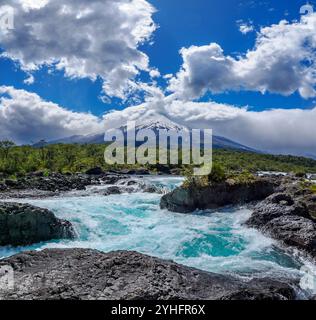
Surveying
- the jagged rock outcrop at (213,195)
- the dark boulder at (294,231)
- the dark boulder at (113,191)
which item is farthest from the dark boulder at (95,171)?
the dark boulder at (294,231)

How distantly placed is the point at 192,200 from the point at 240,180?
530cm

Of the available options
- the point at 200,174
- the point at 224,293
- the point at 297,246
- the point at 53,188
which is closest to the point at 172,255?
the point at 297,246

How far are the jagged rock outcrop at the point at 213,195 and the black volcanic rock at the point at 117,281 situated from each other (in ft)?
64.2

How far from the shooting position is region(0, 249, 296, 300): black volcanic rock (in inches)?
415

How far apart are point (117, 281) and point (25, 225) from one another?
13026mm

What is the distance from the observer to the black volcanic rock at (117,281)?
10.5m

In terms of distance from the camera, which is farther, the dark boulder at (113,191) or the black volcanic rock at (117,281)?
the dark boulder at (113,191)

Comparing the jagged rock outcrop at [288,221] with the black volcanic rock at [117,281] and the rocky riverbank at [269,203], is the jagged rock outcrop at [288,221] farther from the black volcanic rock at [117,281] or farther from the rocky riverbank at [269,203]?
the black volcanic rock at [117,281]

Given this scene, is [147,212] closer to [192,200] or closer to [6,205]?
[192,200]

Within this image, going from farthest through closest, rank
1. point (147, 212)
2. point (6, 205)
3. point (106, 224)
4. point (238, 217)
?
point (147, 212), point (238, 217), point (106, 224), point (6, 205)

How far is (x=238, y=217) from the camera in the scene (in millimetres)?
29125

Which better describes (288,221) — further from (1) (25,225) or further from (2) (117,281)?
(1) (25,225)

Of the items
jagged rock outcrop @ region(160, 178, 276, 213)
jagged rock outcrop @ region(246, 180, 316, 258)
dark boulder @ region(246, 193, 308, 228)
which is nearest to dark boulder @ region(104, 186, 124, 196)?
jagged rock outcrop @ region(160, 178, 276, 213)

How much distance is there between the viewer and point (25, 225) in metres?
22.4
